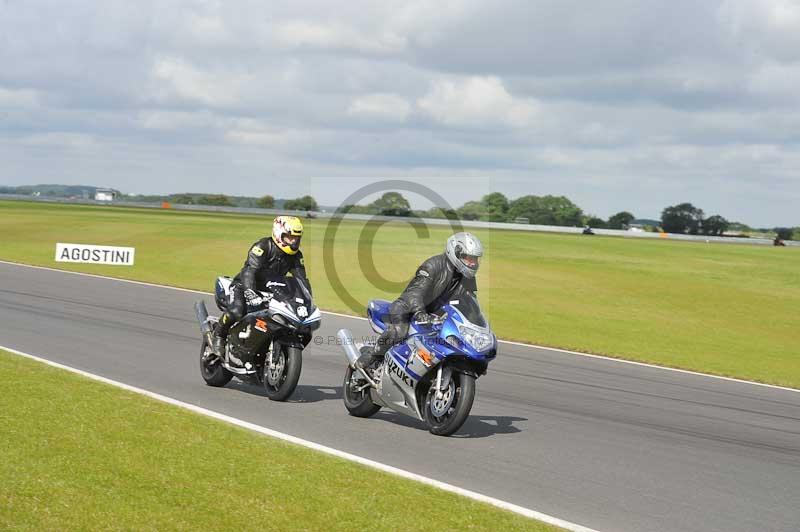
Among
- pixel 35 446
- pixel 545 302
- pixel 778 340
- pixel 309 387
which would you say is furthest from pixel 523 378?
pixel 545 302

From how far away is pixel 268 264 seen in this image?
11055 mm

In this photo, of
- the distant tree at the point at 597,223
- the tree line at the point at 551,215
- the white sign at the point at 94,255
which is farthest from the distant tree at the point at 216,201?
the white sign at the point at 94,255

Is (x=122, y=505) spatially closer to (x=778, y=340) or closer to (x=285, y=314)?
(x=285, y=314)

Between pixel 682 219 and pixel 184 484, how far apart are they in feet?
510

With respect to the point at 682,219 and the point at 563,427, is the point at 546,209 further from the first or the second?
the point at 563,427

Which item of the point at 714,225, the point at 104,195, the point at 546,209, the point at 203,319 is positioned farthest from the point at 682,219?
the point at 203,319

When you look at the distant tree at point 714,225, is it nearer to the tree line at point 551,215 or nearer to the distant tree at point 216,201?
the tree line at point 551,215

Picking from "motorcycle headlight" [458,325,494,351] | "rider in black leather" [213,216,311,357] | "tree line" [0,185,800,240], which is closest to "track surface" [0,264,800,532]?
"motorcycle headlight" [458,325,494,351]

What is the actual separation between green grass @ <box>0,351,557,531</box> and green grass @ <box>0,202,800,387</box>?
10402 mm

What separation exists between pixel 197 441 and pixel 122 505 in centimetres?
197

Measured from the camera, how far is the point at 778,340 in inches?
931

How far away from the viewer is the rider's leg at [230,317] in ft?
36.6

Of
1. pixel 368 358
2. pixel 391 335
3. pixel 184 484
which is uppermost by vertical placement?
pixel 391 335

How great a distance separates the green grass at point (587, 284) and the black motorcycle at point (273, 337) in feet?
28.4
